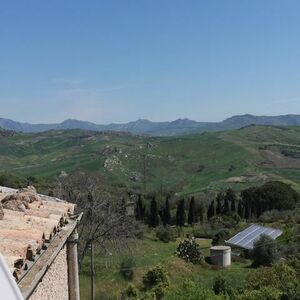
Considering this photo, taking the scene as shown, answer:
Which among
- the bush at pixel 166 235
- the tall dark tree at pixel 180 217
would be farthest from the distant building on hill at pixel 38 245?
the tall dark tree at pixel 180 217

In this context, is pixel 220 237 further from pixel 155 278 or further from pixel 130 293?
pixel 130 293

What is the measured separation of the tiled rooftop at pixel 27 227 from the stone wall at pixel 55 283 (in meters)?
0.40

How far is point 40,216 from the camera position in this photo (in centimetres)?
702

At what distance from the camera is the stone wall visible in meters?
5.97

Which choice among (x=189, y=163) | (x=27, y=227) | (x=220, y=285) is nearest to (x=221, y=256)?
(x=220, y=285)

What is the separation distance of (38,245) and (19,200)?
1.71 m

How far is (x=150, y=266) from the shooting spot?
34.2m

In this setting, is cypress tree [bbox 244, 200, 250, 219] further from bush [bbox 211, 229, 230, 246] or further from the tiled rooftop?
the tiled rooftop

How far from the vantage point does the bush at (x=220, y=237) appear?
1780 inches

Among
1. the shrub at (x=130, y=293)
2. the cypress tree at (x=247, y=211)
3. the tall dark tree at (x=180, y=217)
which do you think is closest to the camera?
the shrub at (x=130, y=293)

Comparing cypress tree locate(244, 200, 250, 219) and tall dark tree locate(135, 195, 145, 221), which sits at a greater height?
tall dark tree locate(135, 195, 145, 221)

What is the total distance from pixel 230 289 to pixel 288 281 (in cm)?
317

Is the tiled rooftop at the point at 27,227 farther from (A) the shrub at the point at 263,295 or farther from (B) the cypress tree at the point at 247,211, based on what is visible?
(B) the cypress tree at the point at 247,211

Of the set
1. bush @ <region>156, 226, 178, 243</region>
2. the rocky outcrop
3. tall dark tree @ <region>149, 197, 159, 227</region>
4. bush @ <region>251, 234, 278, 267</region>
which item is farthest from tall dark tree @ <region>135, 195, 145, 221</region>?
the rocky outcrop
